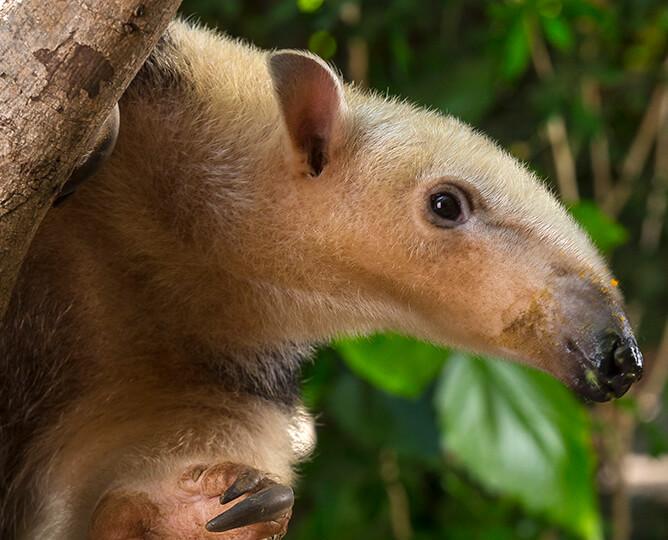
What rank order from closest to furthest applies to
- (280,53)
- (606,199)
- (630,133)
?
1. (280,53)
2. (606,199)
3. (630,133)

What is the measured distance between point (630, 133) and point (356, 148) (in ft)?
8.64

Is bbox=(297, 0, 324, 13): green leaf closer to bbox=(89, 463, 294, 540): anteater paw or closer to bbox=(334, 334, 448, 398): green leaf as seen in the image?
bbox=(334, 334, 448, 398): green leaf

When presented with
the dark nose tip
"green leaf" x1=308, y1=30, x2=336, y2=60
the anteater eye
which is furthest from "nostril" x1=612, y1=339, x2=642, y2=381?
"green leaf" x1=308, y1=30, x2=336, y2=60

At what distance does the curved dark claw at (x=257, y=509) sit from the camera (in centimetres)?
163

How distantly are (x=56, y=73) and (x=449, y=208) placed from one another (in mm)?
706

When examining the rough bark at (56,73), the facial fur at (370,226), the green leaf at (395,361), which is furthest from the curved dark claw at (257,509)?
the green leaf at (395,361)

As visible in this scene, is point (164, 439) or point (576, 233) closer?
point (576, 233)

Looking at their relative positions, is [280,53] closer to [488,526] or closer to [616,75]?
[616,75]

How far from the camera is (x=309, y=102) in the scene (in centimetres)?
182

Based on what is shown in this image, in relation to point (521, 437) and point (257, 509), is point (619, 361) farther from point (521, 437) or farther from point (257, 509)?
point (521, 437)

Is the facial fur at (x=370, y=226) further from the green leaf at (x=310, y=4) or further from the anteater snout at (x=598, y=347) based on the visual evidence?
the green leaf at (x=310, y=4)

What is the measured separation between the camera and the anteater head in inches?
64.5

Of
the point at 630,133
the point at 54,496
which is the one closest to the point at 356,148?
the point at 54,496

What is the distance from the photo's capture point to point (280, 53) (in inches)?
68.6
